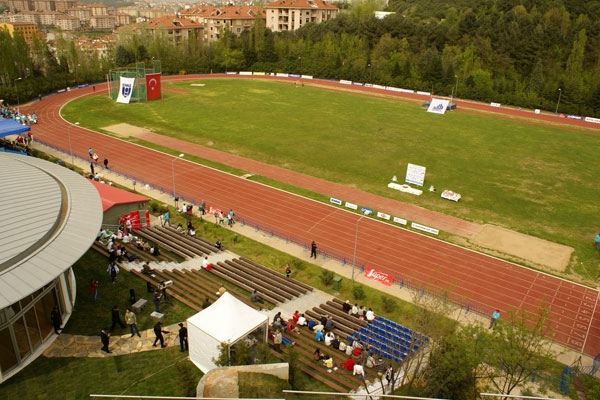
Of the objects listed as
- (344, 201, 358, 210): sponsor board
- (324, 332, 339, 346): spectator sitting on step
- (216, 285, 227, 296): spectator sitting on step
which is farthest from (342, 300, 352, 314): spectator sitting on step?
(344, 201, 358, 210): sponsor board

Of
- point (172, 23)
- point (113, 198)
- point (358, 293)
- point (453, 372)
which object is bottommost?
point (358, 293)

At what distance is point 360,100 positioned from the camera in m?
75.2

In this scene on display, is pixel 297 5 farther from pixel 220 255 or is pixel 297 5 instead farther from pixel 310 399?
pixel 310 399

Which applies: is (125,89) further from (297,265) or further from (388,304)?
(388,304)

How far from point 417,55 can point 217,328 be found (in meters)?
87.5

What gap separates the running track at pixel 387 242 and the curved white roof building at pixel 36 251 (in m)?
14.2

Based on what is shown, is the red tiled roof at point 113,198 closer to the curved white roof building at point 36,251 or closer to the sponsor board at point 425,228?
the curved white roof building at point 36,251

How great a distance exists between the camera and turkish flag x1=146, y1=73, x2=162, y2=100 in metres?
66.9

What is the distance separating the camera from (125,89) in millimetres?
65812

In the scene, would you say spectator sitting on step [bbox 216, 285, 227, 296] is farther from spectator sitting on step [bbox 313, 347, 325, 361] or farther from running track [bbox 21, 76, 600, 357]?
running track [bbox 21, 76, 600, 357]

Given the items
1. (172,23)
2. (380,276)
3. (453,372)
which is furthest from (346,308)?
(172,23)

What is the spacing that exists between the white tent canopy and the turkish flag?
5564 centimetres

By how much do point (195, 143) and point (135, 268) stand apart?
26.2 m

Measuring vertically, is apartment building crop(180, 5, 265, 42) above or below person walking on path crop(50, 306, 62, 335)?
above
